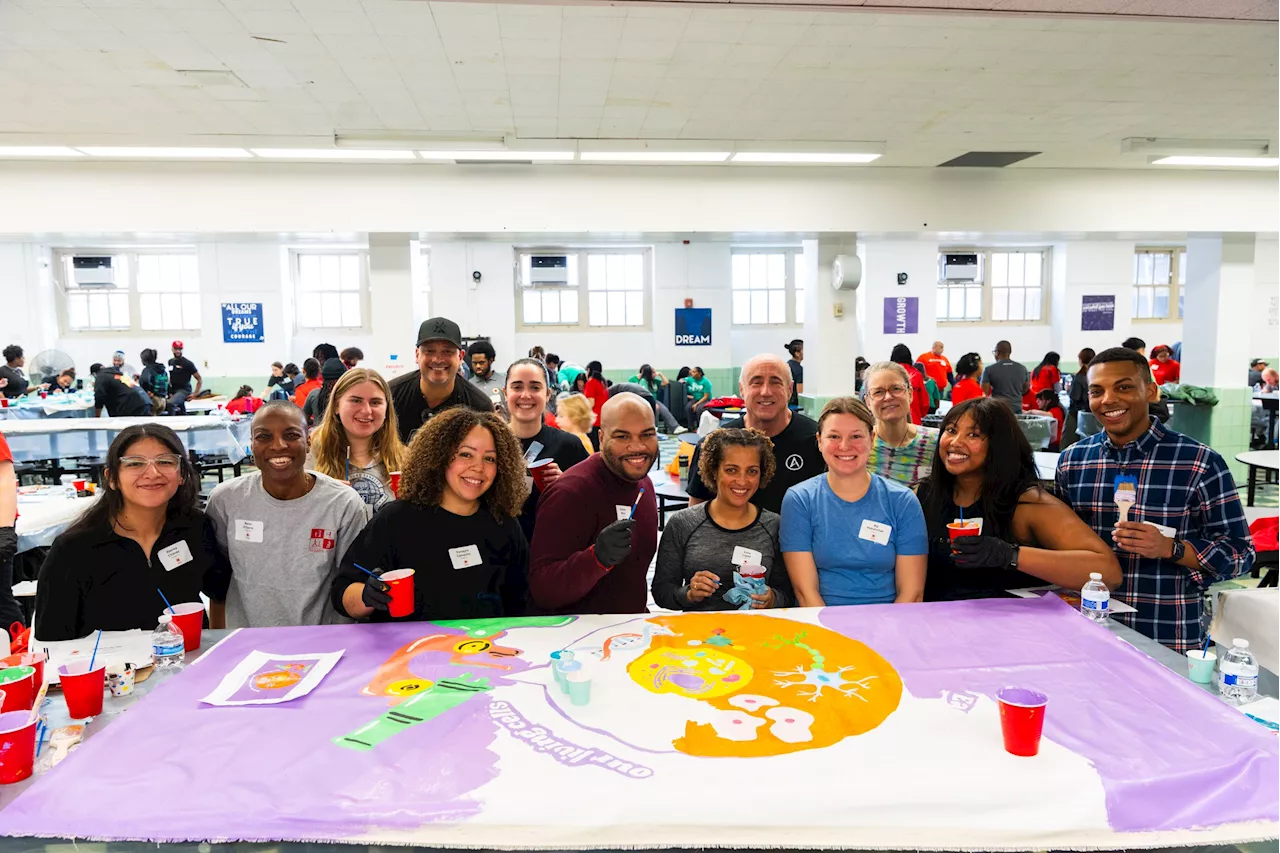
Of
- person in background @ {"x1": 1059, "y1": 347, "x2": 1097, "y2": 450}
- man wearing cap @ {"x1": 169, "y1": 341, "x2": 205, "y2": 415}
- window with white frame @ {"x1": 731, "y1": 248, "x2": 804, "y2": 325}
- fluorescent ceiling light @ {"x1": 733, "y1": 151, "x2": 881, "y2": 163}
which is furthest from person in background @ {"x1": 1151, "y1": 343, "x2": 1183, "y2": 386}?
man wearing cap @ {"x1": 169, "y1": 341, "x2": 205, "y2": 415}

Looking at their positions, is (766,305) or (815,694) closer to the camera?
(815,694)

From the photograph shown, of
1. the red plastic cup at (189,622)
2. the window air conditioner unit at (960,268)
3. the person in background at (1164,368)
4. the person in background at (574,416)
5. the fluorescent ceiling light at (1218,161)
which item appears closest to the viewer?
the red plastic cup at (189,622)

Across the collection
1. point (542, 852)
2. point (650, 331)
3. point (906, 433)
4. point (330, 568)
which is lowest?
point (542, 852)

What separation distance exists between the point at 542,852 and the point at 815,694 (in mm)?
787

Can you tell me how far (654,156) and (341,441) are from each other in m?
5.19

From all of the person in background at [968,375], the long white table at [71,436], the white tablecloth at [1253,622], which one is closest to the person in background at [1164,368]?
the person in background at [968,375]

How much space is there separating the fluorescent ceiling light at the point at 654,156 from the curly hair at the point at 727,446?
17.1 ft

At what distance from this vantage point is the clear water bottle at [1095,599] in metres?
2.34

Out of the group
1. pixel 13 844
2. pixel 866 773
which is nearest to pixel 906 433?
pixel 866 773

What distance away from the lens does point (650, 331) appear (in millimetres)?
15883

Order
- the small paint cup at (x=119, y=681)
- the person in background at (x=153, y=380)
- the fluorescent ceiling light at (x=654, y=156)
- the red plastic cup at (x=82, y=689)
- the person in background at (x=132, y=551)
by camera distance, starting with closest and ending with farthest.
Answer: the red plastic cup at (x=82, y=689) → the small paint cup at (x=119, y=681) → the person in background at (x=132, y=551) → the fluorescent ceiling light at (x=654, y=156) → the person in background at (x=153, y=380)

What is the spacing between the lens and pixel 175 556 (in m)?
2.44

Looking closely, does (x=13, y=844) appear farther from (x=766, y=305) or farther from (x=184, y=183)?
(x=766, y=305)

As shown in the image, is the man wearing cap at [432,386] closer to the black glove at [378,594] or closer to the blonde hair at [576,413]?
the blonde hair at [576,413]
